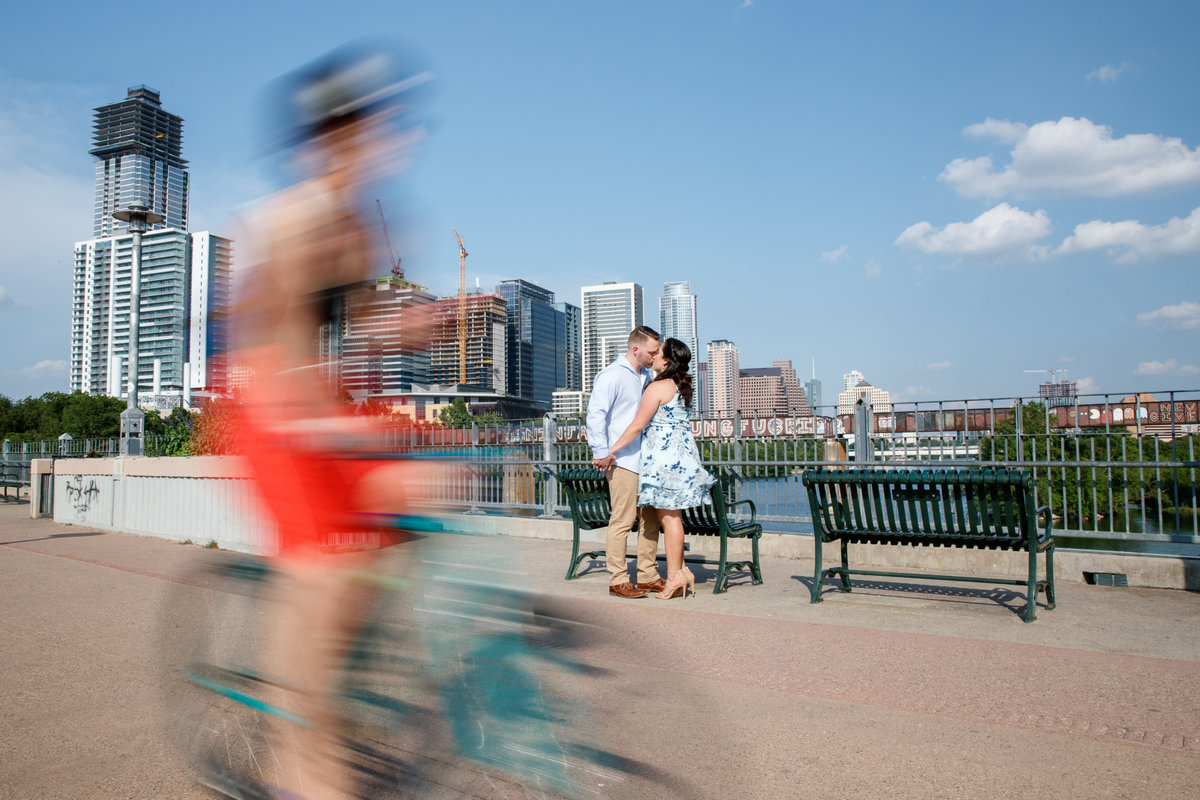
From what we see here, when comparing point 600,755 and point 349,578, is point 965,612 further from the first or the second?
point 349,578

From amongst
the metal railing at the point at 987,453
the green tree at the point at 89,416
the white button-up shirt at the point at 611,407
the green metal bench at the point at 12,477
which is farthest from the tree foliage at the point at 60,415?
the white button-up shirt at the point at 611,407

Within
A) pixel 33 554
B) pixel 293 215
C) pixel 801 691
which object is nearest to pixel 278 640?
pixel 293 215

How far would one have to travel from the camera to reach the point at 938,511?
A: 553cm

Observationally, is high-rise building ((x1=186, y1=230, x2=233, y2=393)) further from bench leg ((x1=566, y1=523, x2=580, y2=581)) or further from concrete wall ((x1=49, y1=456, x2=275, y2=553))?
concrete wall ((x1=49, y1=456, x2=275, y2=553))

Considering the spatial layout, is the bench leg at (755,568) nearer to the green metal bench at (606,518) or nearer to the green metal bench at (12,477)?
the green metal bench at (606,518)

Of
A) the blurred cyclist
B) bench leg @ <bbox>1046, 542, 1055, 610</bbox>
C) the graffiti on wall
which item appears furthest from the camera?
the graffiti on wall

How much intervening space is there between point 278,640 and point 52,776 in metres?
1.51

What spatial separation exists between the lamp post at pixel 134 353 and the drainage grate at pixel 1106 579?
15.3m

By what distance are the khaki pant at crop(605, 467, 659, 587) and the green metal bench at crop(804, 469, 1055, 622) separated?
1.25 m

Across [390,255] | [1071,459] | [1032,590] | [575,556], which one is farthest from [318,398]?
[1071,459]

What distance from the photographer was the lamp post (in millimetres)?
15672

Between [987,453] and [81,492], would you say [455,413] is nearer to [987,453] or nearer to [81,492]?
[987,453]

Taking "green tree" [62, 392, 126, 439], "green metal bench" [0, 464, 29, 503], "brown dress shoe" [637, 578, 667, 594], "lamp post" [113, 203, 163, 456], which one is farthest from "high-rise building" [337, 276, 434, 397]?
"green tree" [62, 392, 126, 439]

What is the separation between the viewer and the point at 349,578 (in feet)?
7.04
